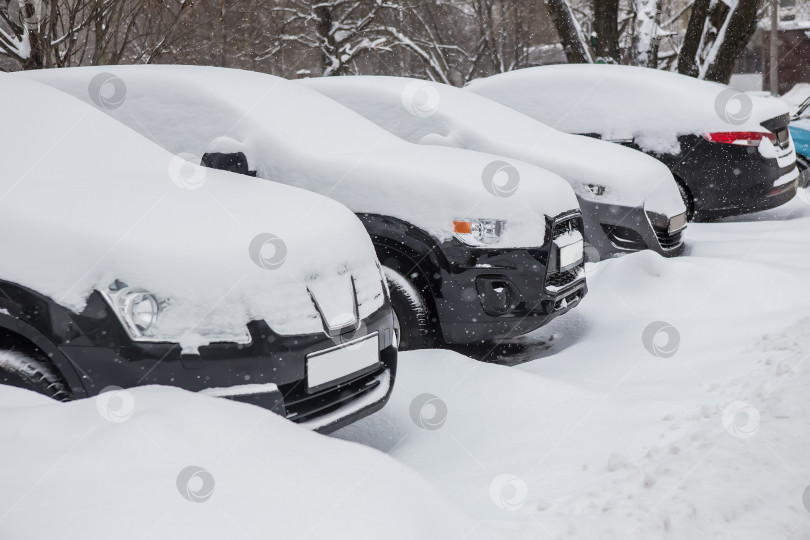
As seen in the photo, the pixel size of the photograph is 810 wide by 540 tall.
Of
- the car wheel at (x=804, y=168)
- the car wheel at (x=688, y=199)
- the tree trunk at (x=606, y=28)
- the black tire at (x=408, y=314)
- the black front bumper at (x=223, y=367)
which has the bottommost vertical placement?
the car wheel at (x=804, y=168)

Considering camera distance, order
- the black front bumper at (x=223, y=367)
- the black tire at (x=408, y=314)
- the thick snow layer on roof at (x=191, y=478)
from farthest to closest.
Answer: the black tire at (x=408, y=314) → the black front bumper at (x=223, y=367) → the thick snow layer on roof at (x=191, y=478)

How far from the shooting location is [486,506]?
288 cm

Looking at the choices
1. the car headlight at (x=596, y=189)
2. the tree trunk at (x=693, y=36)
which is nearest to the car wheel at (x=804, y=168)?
the tree trunk at (x=693, y=36)

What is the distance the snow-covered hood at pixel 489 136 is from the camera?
5707 mm

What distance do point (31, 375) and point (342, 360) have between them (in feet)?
3.54

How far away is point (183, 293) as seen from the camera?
8.98 ft

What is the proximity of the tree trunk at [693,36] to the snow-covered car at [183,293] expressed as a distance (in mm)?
10758

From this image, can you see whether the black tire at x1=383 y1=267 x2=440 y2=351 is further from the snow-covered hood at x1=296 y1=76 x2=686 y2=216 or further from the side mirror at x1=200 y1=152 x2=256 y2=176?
the snow-covered hood at x1=296 y1=76 x2=686 y2=216

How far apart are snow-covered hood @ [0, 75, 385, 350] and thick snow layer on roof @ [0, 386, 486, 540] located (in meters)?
0.50

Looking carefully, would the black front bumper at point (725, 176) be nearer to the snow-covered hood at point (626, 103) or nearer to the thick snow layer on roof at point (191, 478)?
the snow-covered hood at point (626, 103)

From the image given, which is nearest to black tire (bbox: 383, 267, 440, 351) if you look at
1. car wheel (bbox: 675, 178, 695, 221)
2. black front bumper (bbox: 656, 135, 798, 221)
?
black front bumper (bbox: 656, 135, 798, 221)

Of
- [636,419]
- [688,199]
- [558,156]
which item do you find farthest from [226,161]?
[688,199]

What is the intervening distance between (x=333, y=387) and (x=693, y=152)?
17.8ft

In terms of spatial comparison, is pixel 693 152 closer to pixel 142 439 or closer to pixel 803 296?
pixel 803 296
